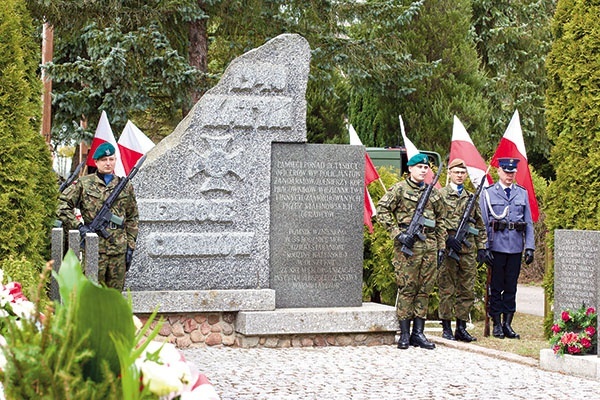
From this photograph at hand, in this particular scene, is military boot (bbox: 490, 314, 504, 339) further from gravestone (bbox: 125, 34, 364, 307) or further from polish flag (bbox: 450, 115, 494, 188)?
polish flag (bbox: 450, 115, 494, 188)

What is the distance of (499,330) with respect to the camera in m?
10.7

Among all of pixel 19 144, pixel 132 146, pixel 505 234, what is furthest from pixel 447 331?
pixel 19 144

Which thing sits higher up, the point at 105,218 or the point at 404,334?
the point at 105,218

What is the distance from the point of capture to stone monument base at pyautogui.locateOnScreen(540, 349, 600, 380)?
313 inches

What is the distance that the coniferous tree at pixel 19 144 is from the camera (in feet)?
22.8

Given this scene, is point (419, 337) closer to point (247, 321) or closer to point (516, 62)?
point (247, 321)

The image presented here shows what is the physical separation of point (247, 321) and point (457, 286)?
2352mm

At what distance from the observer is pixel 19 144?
23.0 ft

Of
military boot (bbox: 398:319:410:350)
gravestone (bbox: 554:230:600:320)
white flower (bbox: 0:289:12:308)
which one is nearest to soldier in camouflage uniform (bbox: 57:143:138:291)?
military boot (bbox: 398:319:410:350)

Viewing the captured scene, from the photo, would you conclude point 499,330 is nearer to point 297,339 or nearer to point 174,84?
point 297,339

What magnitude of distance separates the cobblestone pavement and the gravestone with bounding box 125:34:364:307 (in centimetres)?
74

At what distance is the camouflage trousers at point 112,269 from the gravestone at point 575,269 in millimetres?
3786

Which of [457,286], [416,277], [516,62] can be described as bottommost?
[457,286]

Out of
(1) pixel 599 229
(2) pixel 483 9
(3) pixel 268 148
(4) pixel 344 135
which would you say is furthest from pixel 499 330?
(2) pixel 483 9
